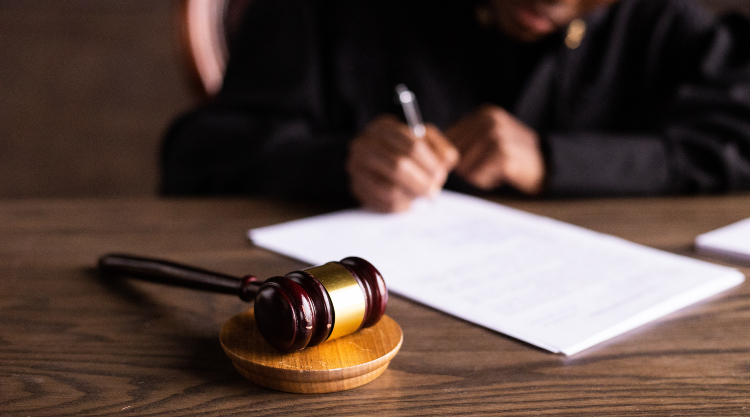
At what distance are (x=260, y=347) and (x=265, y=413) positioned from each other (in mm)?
48

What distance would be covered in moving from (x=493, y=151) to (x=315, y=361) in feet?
1.98

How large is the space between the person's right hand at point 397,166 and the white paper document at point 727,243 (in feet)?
0.98

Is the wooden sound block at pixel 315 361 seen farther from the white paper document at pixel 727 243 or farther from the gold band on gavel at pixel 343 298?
the white paper document at pixel 727 243

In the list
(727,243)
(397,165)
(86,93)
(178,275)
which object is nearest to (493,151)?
(397,165)

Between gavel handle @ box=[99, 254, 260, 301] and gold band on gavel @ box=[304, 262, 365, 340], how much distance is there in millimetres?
80

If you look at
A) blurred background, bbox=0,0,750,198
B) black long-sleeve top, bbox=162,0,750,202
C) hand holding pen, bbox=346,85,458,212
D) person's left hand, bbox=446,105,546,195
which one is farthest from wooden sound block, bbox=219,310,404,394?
blurred background, bbox=0,0,750,198

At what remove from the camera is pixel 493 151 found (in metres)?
0.92

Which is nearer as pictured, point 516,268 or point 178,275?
point 178,275

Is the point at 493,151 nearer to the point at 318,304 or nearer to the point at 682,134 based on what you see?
the point at 682,134

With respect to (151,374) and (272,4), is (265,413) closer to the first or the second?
(151,374)

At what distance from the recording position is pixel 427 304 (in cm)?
52

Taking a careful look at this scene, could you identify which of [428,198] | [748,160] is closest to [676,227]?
[428,198]

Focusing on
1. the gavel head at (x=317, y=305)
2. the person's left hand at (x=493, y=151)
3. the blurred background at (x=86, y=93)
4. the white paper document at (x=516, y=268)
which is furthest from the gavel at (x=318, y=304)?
the blurred background at (x=86, y=93)

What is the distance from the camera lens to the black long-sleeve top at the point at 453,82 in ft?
3.56
